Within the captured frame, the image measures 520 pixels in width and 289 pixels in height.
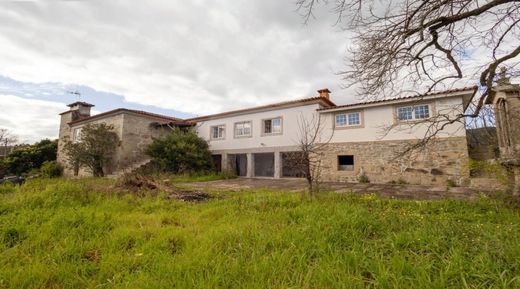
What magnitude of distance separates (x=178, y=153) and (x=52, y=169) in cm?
1308

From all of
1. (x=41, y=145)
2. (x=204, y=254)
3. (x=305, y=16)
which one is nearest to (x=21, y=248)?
(x=204, y=254)

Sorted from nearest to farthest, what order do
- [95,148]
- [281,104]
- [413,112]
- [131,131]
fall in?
[413,112]
[281,104]
[95,148]
[131,131]

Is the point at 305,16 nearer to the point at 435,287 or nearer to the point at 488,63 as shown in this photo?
the point at 488,63

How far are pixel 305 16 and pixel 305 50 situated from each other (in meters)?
2.13

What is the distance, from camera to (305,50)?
6406 millimetres

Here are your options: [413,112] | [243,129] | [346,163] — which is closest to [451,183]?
[413,112]

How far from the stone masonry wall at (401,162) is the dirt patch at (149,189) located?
7427mm

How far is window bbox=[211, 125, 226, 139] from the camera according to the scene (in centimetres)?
1806

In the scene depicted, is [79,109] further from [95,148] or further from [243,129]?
[243,129]

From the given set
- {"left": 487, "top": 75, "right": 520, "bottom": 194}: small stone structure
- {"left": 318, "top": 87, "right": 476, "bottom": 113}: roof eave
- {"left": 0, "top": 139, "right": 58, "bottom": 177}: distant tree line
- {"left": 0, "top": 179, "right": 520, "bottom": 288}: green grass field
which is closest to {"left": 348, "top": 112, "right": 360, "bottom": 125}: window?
{"left": 318, "top": 87, "right": 476, "bottom": 113}: roof eave

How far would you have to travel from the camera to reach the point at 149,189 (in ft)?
24.9

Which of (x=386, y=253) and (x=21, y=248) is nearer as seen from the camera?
(x=386, y=253)

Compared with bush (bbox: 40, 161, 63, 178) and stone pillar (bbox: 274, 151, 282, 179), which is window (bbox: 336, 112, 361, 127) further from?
bush (bbox: 40, 161, 63, 178)

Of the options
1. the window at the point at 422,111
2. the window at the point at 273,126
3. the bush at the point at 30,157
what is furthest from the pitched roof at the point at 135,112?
the window at the point at 422,111
